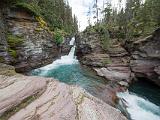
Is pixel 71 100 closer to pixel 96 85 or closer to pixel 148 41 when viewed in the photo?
pixel 96 85

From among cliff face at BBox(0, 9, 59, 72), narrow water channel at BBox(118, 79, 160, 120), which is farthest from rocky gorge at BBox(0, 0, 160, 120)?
narrow water channel at BBox(118, 79, 160, 120)

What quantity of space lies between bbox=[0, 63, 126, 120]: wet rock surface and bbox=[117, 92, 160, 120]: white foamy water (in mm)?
7339

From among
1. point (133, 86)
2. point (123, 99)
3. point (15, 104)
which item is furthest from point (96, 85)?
point (15, 104)

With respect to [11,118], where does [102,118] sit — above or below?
below

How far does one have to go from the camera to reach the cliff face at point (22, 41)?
66.6 ft

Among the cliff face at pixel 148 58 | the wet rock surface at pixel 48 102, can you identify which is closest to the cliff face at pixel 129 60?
the cliff face at pixel 148 58

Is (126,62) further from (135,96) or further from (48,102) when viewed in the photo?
(48,102)

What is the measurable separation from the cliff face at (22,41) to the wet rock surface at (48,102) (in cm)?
1114

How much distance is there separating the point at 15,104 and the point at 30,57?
18.3 meters

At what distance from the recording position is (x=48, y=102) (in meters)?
7.53

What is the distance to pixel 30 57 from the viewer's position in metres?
24.5

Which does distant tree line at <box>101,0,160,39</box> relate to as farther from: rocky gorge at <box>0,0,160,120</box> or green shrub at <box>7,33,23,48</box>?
green shrub at <box>7,33,23,48</box>

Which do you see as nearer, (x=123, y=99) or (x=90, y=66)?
(x=123, y=99)

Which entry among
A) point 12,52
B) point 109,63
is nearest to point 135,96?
point 109,63
